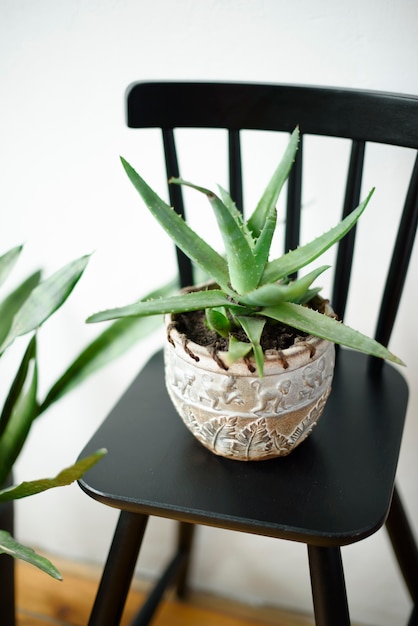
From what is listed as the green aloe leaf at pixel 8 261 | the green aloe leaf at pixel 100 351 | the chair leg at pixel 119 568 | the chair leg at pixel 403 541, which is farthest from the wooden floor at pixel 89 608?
the green aloe leaf at pixel 8 261

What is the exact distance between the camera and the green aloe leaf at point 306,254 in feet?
A: 1.83

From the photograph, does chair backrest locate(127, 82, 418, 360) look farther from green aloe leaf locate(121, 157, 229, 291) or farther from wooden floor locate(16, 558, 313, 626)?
wooden floor locate(16, 558, 313, 626)

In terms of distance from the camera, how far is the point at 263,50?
77 centimetres

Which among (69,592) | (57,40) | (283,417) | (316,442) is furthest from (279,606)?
(57,40)

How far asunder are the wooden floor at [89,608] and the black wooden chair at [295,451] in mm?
452

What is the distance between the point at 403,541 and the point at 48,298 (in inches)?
20.9

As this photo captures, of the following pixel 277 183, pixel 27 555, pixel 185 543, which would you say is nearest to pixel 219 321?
pixel 277 183

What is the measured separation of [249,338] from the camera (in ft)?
1.80

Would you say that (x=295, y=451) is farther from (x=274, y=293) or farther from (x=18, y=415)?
(x=18, y=415)

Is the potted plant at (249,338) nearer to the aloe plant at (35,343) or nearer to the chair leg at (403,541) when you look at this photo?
the aloe plant at (35,343)

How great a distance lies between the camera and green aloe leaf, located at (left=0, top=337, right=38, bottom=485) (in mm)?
764

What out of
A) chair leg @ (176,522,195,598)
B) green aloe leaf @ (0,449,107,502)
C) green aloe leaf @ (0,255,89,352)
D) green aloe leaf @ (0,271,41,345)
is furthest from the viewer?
chair leg @ (176,522,195,598)

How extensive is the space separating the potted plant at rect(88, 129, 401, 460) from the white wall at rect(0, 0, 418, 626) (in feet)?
0.68

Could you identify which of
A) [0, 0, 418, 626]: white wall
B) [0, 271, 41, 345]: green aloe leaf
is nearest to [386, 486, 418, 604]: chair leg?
[0, 0, 418, 626]: white wall
